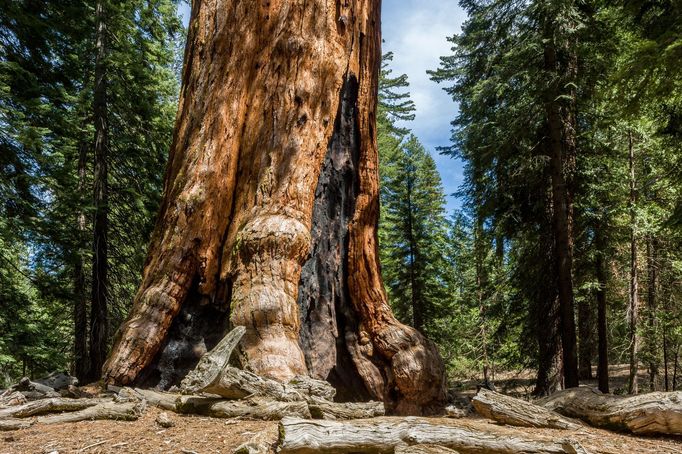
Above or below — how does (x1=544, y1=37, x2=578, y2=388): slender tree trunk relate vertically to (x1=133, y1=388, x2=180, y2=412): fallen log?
above

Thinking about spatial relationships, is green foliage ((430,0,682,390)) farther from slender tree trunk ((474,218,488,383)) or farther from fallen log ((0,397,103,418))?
fallen log ((0,397,103,418))

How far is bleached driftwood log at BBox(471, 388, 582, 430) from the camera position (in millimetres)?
4410

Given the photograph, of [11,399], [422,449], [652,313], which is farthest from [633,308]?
[11,399]

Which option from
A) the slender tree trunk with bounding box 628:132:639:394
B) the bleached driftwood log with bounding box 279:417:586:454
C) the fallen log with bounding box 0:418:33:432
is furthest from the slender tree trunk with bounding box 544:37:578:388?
the fallen log with bounding box 0:418:33:432

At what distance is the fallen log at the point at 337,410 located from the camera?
12.4ft

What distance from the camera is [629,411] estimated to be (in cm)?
447

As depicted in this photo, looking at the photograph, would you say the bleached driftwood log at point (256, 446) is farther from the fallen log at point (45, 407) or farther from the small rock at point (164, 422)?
the fallen log at point (45, 407)

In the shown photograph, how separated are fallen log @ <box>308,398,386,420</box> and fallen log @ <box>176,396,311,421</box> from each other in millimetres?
75

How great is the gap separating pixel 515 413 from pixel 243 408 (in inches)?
108

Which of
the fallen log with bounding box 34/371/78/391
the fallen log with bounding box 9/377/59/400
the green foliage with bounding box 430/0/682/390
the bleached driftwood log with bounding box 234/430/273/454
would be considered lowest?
the fallen log with bounding box 34/371/78/391

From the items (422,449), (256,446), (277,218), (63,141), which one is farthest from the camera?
(63,141)

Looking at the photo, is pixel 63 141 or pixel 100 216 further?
pixel 100 216

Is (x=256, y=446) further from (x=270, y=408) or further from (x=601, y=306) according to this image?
(x=601, y=306)

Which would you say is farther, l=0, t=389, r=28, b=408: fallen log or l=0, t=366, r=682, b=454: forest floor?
l=0, t=389, r=28, b=408: fallen log
